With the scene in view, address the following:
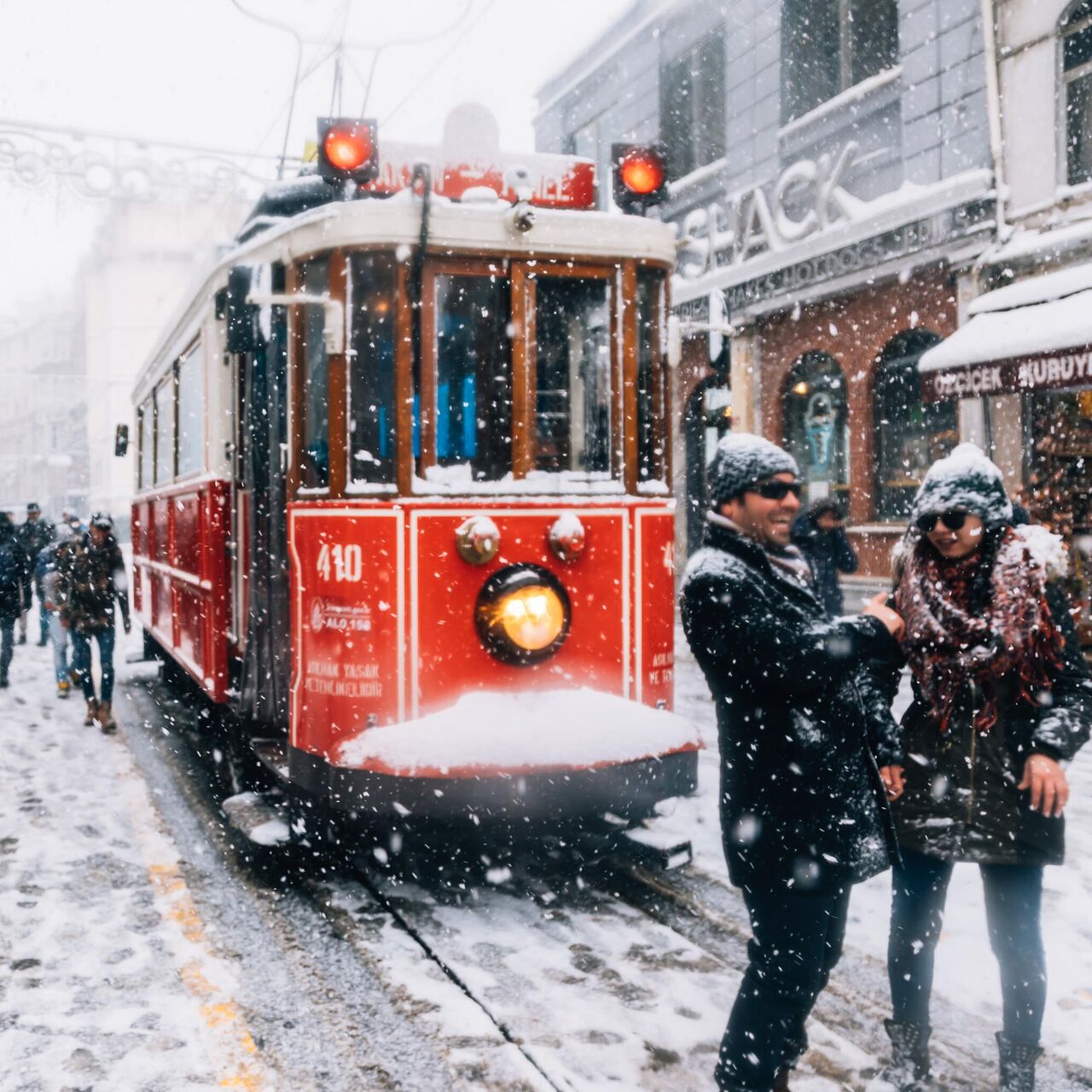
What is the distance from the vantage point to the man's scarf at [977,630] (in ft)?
10.1

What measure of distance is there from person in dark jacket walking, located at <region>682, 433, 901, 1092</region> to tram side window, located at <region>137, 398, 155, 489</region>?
341 inches

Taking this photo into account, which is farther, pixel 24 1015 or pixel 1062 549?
pixel 24 1015

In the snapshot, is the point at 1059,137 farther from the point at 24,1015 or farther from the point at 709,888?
the point at 24,1015

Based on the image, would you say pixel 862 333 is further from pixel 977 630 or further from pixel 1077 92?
pixel 977 630

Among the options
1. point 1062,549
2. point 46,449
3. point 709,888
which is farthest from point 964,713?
point 46,449

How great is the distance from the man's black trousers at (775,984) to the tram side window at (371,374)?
293 cm

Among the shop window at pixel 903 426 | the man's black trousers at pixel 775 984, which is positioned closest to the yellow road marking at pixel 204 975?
the man's black trousers at pixel 775 984

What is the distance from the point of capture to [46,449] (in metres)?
60.7

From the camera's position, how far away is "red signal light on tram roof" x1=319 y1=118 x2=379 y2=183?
5.00 meters

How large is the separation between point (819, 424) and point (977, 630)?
490 inches

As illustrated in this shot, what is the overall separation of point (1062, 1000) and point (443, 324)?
11.8 feet

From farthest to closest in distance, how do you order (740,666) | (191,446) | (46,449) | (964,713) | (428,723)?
(46,449) → (191,446) → (428,723) → (964,713) → (740,666)

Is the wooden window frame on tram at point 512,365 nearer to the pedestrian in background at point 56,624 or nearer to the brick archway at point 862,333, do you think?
the pedestrian in background at point 56,624

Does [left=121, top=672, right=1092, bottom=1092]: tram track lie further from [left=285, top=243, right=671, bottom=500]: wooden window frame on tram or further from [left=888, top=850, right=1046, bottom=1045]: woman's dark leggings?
[left=285, top=243, right=671, bottom=500]: wooden window frame on tram
